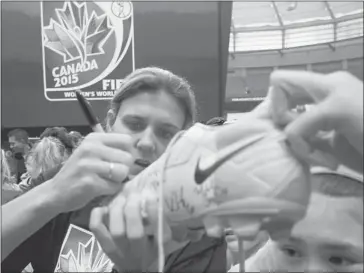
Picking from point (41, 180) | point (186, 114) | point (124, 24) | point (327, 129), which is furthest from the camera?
point (124, 24)

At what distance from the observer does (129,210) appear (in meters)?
0.39

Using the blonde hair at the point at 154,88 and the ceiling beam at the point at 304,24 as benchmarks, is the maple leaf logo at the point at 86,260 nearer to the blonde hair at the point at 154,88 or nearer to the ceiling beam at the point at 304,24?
the blonde hair at the point at 154,88

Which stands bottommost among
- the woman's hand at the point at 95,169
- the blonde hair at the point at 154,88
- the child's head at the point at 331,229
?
the child's head at the point at 331,229

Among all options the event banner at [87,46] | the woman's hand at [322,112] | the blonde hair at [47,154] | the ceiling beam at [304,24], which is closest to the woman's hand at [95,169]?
the woman's hand at [322,112]

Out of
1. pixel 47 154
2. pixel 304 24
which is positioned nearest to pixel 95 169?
pixel 47 154

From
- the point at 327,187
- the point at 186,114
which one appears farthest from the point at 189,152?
the point at 186,114

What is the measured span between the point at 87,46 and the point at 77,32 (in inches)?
2.7

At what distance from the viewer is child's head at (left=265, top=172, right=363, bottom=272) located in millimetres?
406

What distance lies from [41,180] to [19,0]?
1.07m

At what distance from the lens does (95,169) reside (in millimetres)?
452

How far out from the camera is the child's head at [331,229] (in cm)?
41

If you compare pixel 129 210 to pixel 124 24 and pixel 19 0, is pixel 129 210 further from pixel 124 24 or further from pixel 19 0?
pixel 19 0

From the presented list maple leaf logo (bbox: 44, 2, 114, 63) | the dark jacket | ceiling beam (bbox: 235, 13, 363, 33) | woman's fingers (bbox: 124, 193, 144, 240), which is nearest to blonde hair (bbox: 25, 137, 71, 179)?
maple leaf logo (bbox: 44, 2, 114, 63)

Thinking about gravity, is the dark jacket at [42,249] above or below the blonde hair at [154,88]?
below
